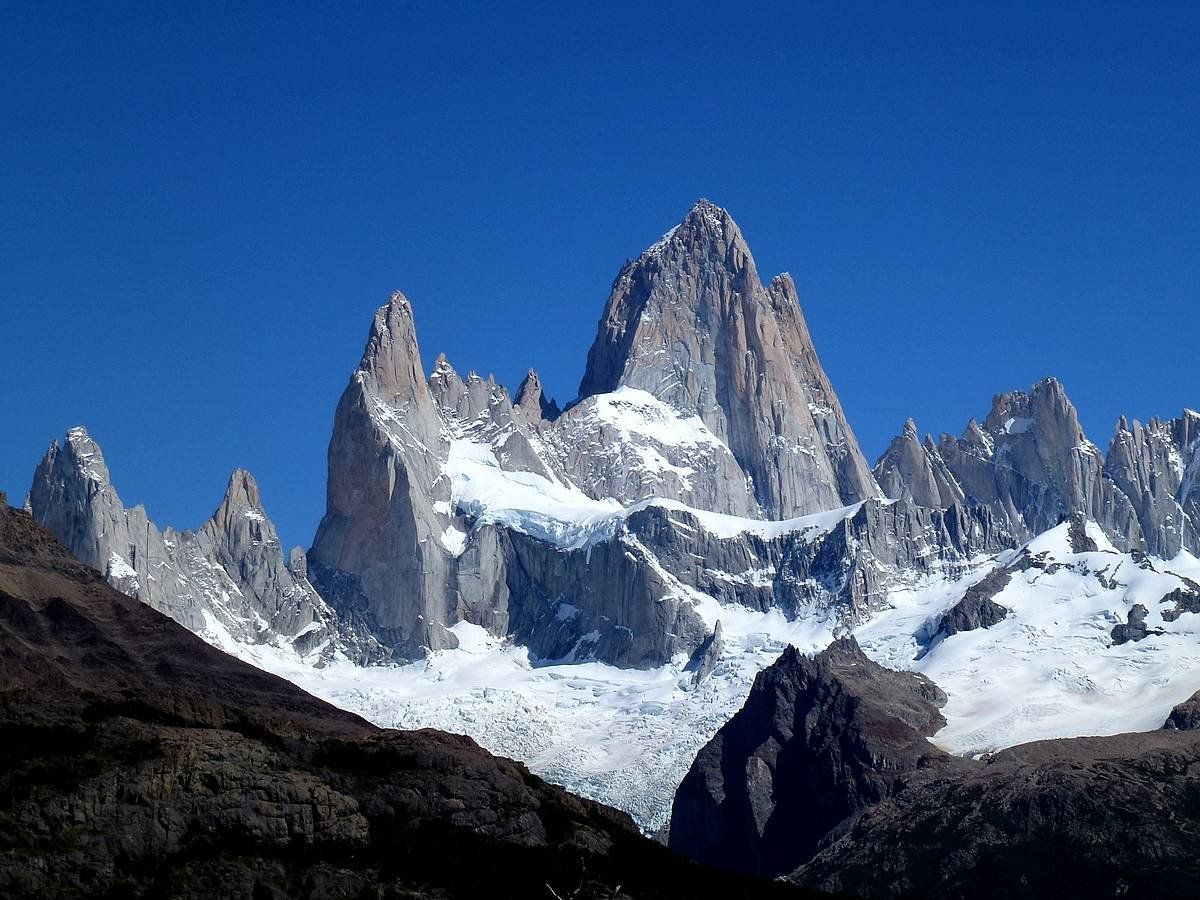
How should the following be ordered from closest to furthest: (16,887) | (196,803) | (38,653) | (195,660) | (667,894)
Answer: (16,887), (196,803), (667,894), (38,653), (195,660)

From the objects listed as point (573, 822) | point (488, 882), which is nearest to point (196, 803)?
point (488, 882)

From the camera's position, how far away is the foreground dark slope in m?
104

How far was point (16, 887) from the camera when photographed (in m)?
98.7

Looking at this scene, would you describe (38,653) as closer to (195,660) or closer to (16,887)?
(195,660)

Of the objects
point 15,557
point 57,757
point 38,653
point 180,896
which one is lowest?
point 180,896

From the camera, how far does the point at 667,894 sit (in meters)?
116

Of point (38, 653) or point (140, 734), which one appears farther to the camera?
point (38, 653)

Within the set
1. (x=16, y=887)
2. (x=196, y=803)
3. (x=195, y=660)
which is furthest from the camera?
(x=195, y=660)

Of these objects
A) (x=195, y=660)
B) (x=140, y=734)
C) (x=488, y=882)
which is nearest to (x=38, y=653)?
(x=195, y=660)

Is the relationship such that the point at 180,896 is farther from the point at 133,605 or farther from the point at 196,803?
the point at 133,605

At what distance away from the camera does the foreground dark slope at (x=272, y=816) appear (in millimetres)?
104188

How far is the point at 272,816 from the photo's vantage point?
109500 mm

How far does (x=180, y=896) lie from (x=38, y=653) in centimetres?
5951

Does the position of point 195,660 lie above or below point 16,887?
above
